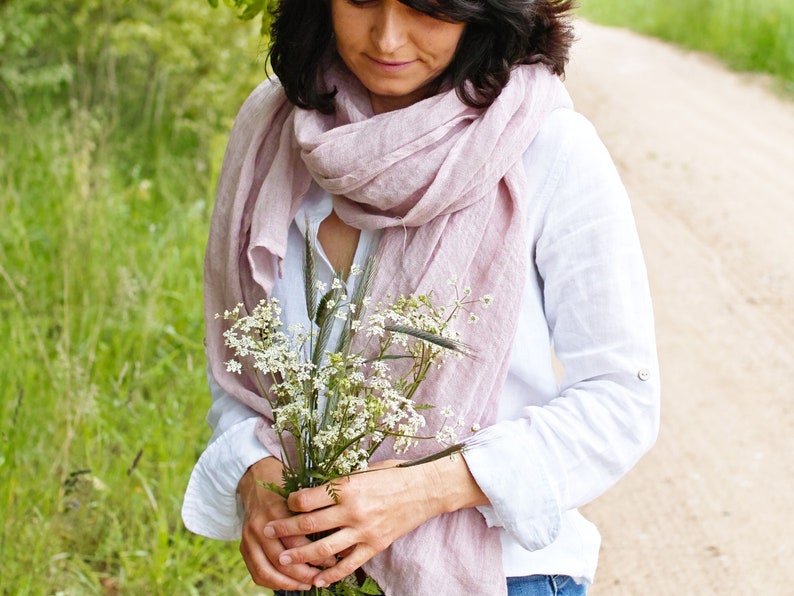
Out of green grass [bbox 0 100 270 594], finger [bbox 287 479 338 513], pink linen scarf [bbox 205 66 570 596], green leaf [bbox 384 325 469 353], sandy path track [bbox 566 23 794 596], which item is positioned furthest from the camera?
sandy path track [bbox 566 23 794 596]

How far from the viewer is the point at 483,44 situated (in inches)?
74.4

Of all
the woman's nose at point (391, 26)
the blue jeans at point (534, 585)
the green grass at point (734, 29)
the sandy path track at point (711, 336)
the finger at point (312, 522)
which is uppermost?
the woman's nose at point (391, 26)

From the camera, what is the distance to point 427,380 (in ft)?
5.93

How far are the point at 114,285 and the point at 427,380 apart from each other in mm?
3232

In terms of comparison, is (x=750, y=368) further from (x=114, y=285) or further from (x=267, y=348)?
(x=267, y=348)

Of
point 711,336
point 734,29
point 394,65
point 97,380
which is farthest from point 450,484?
point 734,29

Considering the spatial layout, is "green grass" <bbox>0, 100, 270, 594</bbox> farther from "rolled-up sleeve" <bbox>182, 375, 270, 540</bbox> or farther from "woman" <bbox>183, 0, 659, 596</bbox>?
"woman" <bbox>183, 0, 659, 596</bbox>

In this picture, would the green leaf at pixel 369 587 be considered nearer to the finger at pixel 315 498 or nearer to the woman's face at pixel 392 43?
the finger at pixel 315 498

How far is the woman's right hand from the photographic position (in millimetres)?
1768

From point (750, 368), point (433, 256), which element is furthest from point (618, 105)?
point (433, 256)

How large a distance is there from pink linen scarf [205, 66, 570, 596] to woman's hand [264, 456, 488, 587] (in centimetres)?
8

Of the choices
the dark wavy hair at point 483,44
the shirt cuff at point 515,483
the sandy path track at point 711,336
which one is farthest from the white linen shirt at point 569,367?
the sandy path track at point 711,336

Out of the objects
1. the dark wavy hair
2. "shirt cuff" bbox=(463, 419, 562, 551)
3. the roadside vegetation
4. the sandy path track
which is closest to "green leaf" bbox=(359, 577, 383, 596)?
"shirt cuff" bbox=(463, 419, 562, 551)

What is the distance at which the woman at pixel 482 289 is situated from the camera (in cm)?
175
